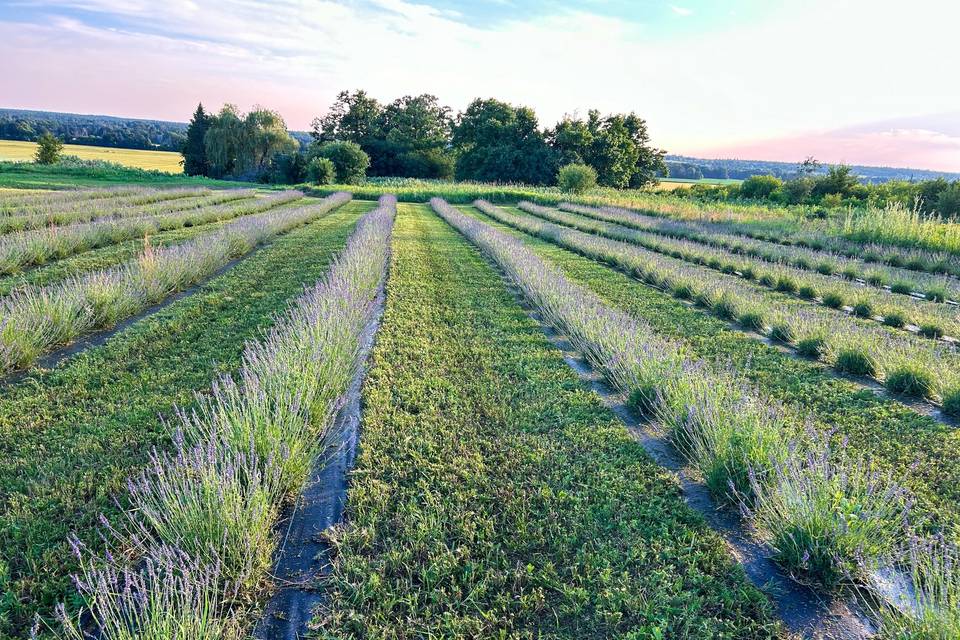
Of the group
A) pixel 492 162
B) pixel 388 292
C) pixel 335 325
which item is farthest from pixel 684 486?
pixel 492 162

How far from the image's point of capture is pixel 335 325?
18.6ft

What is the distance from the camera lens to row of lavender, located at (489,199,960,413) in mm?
5250

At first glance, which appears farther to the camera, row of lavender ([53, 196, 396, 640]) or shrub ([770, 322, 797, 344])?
shrub ([770, 322, 797, 344])

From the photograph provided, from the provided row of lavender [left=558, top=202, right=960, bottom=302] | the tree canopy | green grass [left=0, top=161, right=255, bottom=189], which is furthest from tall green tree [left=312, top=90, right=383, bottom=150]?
row of lavender [left=558, top=202, right=960, bottom=302]

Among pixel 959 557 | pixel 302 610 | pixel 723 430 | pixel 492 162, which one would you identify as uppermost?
pixel 492 162

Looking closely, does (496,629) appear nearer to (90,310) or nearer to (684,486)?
(684,486)

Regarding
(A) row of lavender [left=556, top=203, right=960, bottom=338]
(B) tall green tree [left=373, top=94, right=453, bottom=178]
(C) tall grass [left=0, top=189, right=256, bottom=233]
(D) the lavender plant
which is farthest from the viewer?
(B) tall green tree [left=373, top=94, right=453, bottom=178]

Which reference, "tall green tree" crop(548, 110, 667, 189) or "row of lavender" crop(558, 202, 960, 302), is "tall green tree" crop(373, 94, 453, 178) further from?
"row of lavender" crop(558, 202, 960, 302)

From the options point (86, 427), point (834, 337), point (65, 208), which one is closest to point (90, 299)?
point (86, 427)

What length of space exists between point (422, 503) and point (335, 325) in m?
2.87

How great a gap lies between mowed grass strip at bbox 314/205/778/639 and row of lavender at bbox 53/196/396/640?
0.40m

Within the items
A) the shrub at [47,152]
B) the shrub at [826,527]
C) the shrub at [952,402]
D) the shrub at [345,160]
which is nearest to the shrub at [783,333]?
the shrub at [952,402]

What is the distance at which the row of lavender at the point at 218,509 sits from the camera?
2175 millimetres

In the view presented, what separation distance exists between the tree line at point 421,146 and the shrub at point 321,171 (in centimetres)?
9
